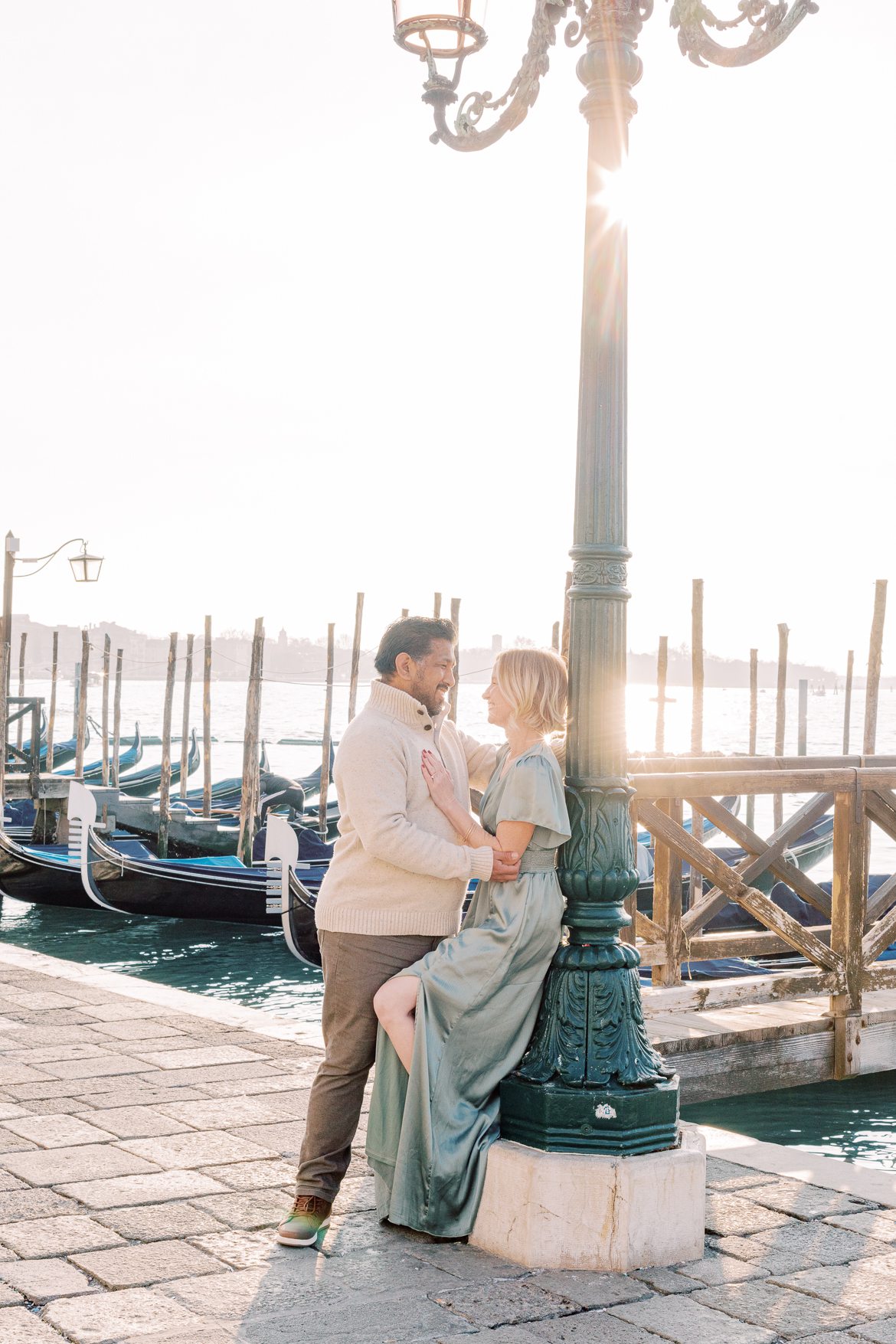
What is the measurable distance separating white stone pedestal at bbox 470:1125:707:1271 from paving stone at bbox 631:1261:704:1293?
0.08ft

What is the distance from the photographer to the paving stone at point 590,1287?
104 inches

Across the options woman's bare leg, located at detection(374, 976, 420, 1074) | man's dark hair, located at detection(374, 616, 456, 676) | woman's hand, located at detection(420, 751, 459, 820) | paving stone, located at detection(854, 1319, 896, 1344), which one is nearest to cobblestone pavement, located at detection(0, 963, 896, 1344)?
paving stone, located at detection(854, 1319, 896, 1344)

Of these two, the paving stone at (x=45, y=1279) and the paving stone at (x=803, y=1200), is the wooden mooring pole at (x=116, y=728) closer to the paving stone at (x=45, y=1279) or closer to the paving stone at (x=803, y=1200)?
the paving stone at (x=803, y=1200)

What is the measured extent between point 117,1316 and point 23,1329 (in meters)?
0.17

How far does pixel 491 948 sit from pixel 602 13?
6.72ft

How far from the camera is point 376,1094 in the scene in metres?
3.06

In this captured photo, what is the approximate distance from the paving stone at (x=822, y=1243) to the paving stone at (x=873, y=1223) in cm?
2

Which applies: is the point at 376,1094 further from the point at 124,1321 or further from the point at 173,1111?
Result: the point at 173,1111

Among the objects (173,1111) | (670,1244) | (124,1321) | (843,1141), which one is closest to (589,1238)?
(670,1244)

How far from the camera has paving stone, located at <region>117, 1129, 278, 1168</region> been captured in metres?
3.49

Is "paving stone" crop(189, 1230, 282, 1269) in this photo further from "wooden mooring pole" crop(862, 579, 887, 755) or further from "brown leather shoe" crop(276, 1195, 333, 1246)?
"wooden mooring pole" crop(862, 579, 887, 755)

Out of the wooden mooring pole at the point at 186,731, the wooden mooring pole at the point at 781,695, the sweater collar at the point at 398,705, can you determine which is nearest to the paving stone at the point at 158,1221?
the sweater collar at the point at 398,705

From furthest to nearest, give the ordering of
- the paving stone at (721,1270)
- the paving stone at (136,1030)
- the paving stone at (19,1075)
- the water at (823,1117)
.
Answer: the water at (823,1117), the paving stone at (136,1030), the paving stone at (19,1075), the paving stone at (721,1270)

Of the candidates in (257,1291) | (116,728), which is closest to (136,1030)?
(257,1291)
